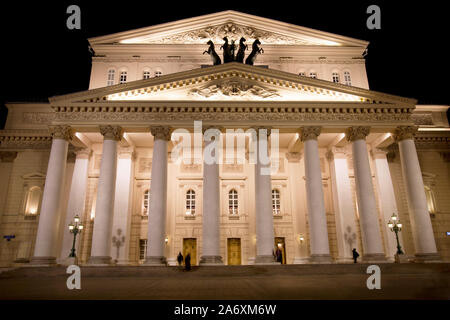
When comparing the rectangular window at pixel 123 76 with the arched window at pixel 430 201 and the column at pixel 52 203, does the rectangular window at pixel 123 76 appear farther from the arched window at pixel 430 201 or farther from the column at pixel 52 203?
the arched window at pixel 430 201

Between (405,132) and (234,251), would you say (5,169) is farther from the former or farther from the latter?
(405,132)

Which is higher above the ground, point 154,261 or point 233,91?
point 233,91

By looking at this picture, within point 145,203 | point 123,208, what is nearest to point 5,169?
point 123,208

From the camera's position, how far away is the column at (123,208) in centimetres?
2701

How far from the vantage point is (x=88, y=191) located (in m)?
28.9

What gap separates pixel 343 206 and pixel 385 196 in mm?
3359

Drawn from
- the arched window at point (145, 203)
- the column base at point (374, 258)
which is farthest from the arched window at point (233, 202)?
the column base at point (374, 258)

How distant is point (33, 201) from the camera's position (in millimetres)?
29422

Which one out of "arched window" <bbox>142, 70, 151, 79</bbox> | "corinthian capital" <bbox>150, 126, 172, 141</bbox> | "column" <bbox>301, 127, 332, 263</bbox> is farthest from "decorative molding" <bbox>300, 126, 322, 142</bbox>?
"arched window" <bbox>142, 70, 151, 79</bbox>

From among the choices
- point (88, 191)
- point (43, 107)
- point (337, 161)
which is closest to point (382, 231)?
point (337, 161)

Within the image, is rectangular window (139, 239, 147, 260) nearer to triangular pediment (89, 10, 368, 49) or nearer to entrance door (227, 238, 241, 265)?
entrance door (227, 238, 241, 265)

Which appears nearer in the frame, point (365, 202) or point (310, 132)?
point (365, 202)

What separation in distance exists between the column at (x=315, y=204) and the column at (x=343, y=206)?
5.40 metres
